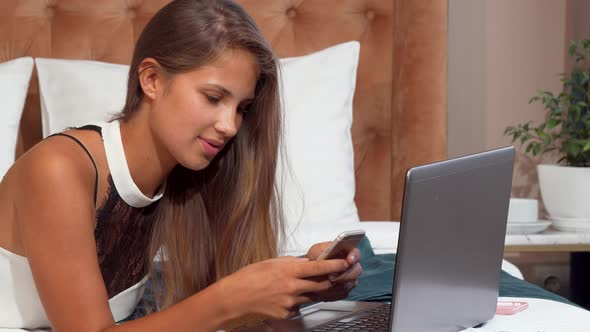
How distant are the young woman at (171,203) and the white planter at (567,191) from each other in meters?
1.07

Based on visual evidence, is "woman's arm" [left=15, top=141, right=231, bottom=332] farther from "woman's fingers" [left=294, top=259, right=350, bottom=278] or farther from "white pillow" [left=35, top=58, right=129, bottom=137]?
"white pillow" [left=35, top=58, right=129, bottom=137]

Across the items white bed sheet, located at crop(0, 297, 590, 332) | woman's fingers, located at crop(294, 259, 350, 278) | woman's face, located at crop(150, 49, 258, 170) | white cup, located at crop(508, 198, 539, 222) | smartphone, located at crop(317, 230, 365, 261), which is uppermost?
woman's face, located at crop(150, 49, 258, 170)

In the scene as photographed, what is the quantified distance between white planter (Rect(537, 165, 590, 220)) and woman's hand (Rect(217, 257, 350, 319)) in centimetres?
148

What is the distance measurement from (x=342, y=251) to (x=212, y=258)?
21.5 inches

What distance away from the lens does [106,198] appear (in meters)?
1.45

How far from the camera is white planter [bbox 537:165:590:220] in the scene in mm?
2449

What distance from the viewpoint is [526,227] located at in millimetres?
2432

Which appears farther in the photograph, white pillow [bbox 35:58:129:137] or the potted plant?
the potted plant

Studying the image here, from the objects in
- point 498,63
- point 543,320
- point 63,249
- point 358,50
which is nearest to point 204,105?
point 63,249

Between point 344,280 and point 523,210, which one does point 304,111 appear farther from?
point 344,280

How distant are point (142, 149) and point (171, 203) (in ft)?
0.61

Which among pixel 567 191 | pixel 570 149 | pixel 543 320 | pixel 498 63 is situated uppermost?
pixel 498 63

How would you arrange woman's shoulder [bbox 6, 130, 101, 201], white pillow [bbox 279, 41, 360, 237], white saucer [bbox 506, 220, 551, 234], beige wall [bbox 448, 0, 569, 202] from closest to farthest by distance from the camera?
woman's shoulder [bbox 6, 130, 101, 201] → white pillow [bbox 279, 41, 360, 237] → white saucer [bbox 506, 220, 551, 234] → beige wall [bbox 448, 0, 569, 202]

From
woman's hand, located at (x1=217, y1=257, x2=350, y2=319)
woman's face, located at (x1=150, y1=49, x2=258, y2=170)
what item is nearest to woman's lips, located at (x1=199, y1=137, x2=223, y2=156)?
woman's face, located at (x1=150, y1=49, x2=258, y2=170)
